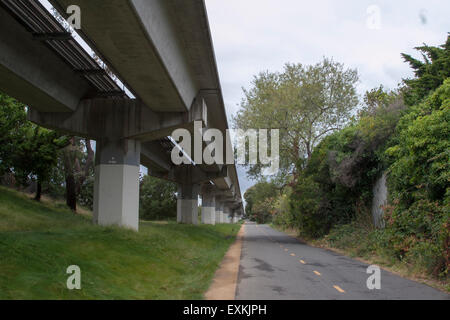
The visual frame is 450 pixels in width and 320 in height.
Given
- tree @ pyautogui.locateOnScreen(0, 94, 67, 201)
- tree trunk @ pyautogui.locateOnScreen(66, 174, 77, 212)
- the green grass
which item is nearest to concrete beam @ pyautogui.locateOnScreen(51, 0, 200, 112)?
the green grass

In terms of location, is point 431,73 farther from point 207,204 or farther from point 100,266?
point 207,204

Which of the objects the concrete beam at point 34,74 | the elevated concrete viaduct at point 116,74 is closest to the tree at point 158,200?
the elevated concrete viaduct at point 116,74

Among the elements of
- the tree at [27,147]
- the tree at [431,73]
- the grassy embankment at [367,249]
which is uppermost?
the tree at [431,73]

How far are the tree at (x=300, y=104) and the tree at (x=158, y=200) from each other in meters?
50.7

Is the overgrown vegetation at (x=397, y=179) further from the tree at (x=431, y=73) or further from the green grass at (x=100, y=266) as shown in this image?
the green grass at (x=100, y=266)

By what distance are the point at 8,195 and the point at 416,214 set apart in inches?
1011

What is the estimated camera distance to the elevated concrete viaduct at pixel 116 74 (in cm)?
1110

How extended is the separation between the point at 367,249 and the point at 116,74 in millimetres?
13111

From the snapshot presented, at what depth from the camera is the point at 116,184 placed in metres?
18.7

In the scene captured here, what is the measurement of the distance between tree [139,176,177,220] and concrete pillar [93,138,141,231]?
64312 mm

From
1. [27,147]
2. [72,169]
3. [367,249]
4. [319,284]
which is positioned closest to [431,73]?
[367,249]

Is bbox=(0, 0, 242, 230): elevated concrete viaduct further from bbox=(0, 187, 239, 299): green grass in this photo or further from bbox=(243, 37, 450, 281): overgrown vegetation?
bbox=(243, 37, 450, 281): overgrown vegetation
